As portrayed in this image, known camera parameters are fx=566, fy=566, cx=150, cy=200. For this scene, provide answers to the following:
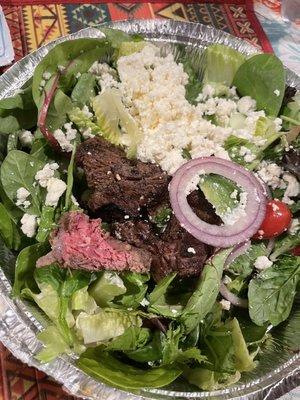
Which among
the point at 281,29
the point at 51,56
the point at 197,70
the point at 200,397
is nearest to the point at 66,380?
the point at 200,397

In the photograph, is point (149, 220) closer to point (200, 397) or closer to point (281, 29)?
point (200, 397)

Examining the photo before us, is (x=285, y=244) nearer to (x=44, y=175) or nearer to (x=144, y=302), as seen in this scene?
(x=144, y=302)

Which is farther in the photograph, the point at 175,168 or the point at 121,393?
the point at 175,168

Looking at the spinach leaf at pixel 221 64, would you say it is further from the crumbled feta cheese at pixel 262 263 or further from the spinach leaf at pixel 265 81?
the crumbled feta cheese at pixel 262 263

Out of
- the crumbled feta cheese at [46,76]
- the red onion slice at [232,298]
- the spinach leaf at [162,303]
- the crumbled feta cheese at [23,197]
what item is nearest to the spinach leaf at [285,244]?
the red onion slice at [232,298]

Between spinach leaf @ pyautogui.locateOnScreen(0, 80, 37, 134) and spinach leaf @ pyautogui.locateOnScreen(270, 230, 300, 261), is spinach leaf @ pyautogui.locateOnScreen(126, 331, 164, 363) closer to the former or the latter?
spinach leaf @ pyautogui.locateOnScreen(270, 230, 300, 261)
